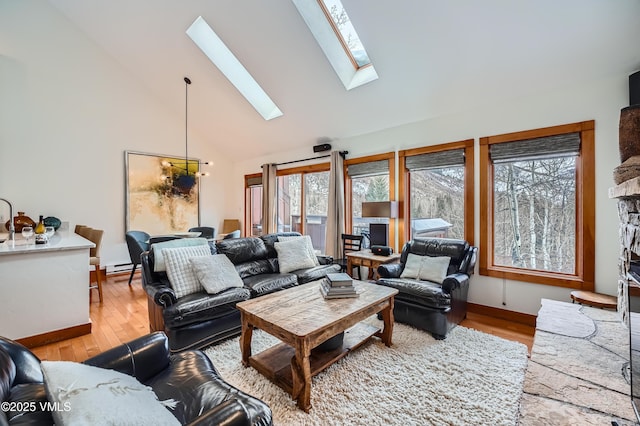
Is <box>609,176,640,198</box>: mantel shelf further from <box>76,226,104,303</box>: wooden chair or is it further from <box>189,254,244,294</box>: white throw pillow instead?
<box>76,226,104,303</box>: wooden chair

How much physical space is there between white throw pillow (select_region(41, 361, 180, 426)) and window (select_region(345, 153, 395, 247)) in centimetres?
381

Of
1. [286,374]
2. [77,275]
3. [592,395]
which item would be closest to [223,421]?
[286,374]

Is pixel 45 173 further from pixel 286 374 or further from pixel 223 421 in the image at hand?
pixel 223 421

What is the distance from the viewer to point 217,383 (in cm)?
140

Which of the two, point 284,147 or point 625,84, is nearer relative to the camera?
point 625,84

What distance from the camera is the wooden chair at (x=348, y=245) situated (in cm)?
446

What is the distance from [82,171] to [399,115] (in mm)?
5659

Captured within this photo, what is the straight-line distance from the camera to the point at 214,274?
288 cm

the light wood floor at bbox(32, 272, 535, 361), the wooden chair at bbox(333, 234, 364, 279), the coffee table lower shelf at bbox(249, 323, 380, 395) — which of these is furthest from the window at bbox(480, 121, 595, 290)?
the coffee table lower shelf at bbox(249, 323, 380, 395)

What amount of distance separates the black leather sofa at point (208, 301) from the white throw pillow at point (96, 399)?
1.56 metres

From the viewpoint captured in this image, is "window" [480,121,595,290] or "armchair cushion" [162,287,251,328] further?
"window" [480,121,595,290]

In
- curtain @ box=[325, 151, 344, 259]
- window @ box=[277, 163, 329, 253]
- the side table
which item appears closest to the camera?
the side table

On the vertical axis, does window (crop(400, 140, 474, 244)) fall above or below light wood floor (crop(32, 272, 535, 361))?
above

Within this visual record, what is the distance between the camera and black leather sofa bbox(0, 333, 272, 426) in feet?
3.20
